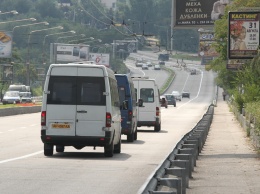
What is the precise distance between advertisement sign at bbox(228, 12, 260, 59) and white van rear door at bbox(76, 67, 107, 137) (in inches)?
455

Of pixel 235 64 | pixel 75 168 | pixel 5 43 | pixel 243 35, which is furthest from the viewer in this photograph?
pixel 5 43

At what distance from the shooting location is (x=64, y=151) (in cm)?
2970

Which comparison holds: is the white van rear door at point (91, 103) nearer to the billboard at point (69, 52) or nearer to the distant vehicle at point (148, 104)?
the distant vehicle at point (148, 104)

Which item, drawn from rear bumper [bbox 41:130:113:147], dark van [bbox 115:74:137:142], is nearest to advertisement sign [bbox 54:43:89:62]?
dark van [bbox 115:74:137:142]

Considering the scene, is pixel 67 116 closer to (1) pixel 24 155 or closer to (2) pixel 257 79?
(1) pixel 24 155

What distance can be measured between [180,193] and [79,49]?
125947 millimetres

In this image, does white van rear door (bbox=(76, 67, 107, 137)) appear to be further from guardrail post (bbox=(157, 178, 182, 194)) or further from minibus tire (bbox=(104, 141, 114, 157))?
guardrail post (bbox=(157, 178, 182, 194))

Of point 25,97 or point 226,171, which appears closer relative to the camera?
point 226,171

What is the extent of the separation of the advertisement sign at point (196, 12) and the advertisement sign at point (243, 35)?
9734 mm

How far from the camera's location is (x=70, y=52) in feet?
460

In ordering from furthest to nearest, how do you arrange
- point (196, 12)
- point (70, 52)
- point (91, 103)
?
point (70, 52) < point (196, 12) < point (91, 103)

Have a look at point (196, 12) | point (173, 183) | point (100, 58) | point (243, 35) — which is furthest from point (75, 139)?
point (100, 58)

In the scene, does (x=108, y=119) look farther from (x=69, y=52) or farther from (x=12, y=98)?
(x=69, y=52)

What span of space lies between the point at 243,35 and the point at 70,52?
10045 cm
